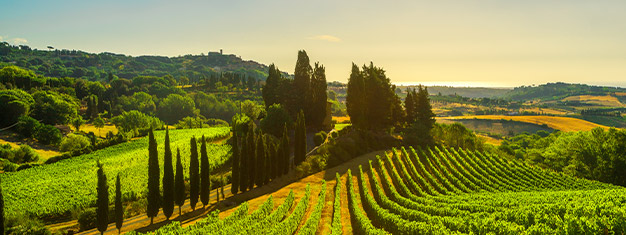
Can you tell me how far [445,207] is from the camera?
89.4ft

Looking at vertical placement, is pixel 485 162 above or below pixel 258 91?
below

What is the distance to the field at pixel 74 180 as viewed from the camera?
38.1 metres

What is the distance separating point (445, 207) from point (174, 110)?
141 m

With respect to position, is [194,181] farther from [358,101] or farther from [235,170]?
[358,101]

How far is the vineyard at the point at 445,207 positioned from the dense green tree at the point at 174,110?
382 feet

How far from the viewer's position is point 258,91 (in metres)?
190

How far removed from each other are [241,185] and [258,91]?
153581 mm

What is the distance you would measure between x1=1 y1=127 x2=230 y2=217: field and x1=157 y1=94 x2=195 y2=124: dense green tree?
78.2 meters

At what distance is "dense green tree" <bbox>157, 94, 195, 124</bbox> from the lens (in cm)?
14550

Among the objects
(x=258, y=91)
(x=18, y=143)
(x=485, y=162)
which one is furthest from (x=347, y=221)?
(x=258, y=91)

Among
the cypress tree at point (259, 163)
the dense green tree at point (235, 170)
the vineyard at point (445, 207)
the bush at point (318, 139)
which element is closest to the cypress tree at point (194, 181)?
the dense green tree at point (235, 170)

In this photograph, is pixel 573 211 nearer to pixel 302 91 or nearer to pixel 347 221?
pixel 347 221

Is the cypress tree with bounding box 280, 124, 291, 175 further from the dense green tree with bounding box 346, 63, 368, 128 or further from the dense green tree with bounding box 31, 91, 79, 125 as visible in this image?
the dense green tree with bounding box 31, 91, 79, 125

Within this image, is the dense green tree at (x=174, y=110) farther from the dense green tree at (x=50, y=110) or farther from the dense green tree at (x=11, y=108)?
the dense green tree at (x=11, y=108)
